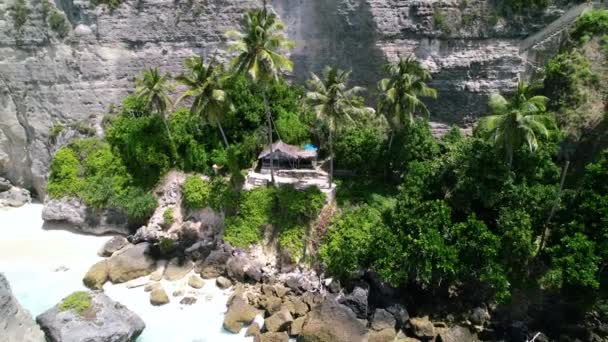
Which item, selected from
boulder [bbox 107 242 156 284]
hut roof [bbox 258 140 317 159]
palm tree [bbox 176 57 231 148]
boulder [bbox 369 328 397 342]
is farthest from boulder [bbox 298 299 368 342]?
palm tree [bbox 176 57 231 148]

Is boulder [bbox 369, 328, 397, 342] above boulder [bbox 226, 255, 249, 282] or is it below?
below

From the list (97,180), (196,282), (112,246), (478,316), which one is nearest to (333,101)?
(196,282)

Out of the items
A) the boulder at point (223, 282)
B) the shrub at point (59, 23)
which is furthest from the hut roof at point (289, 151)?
the shrub at point (59, 23)

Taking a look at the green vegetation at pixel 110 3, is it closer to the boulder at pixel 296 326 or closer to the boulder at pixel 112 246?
the boulder at pixel 112 246

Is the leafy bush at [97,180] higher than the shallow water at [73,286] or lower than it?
higher

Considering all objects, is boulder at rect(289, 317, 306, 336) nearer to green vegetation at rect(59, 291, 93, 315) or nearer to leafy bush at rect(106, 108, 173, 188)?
green vegetation at rect(59, 291, 93, 315)

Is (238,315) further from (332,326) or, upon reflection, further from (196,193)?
(196,193)
